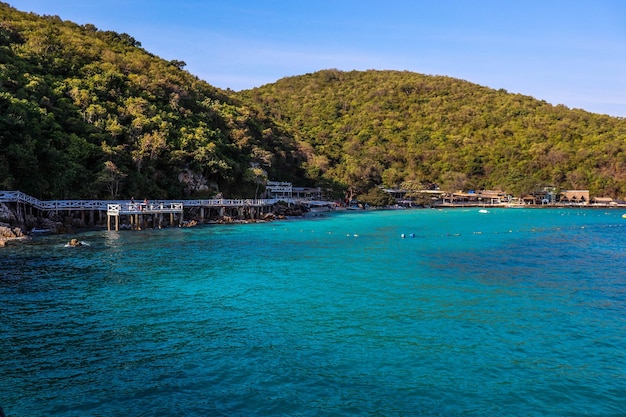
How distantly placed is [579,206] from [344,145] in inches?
2729

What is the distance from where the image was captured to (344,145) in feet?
490

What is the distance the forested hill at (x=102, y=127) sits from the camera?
159 feet

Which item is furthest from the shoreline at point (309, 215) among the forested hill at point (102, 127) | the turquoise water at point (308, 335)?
the forested hill at point (102, 127)

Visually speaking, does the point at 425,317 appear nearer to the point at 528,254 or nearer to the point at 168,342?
the point at 168,342

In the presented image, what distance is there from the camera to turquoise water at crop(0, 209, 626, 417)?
11086 mm

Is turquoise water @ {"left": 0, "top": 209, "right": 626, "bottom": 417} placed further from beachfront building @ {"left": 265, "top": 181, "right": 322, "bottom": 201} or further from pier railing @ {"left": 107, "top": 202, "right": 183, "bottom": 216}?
beachfront building @ {"left": 265, "top": 181, "right": 322, "bottom": 201}

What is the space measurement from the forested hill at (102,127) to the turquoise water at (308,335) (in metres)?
20.9

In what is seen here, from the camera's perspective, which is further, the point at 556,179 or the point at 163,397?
the point at 556,179

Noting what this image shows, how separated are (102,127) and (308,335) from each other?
173ft

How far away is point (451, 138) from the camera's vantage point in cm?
14575

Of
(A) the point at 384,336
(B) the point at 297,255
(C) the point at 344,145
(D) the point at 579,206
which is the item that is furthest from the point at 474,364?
(C) the point at 344,145

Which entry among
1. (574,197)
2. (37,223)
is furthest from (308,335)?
(574,197)

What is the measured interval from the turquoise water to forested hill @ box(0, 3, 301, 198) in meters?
20.9

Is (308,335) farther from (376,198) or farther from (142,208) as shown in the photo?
(376,198)
